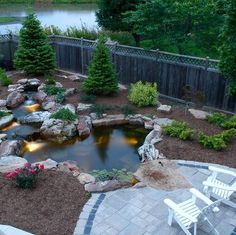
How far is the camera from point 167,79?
39.1ft

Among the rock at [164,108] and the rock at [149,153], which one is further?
the rock at [164,108]

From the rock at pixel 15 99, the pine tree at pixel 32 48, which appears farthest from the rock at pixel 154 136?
the pine tree at pixel 32 48

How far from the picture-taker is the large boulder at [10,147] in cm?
835

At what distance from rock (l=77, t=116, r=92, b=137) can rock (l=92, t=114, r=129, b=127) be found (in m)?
0.19

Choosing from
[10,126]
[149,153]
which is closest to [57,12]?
[10,126]

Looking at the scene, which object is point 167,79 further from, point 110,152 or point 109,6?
point 109,6

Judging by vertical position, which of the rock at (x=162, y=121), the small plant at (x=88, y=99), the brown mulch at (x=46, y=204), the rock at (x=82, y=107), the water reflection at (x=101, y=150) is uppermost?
the small plant at (x=88, y=99)

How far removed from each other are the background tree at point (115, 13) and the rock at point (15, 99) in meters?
6.59

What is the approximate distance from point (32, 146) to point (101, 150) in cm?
197

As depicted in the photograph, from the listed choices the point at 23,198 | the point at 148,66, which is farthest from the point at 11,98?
the point at 23,198

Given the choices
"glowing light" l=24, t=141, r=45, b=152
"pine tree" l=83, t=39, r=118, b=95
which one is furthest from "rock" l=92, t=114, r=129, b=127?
"glowing light" l=24, t=141, r=45, b=152

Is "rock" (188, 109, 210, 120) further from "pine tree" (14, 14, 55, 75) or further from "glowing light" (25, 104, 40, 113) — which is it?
"pine tree" (14, 14, 55, 75)

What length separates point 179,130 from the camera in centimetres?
895

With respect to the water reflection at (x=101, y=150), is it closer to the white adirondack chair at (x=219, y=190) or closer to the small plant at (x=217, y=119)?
the small plant at (x=217, y=119)
